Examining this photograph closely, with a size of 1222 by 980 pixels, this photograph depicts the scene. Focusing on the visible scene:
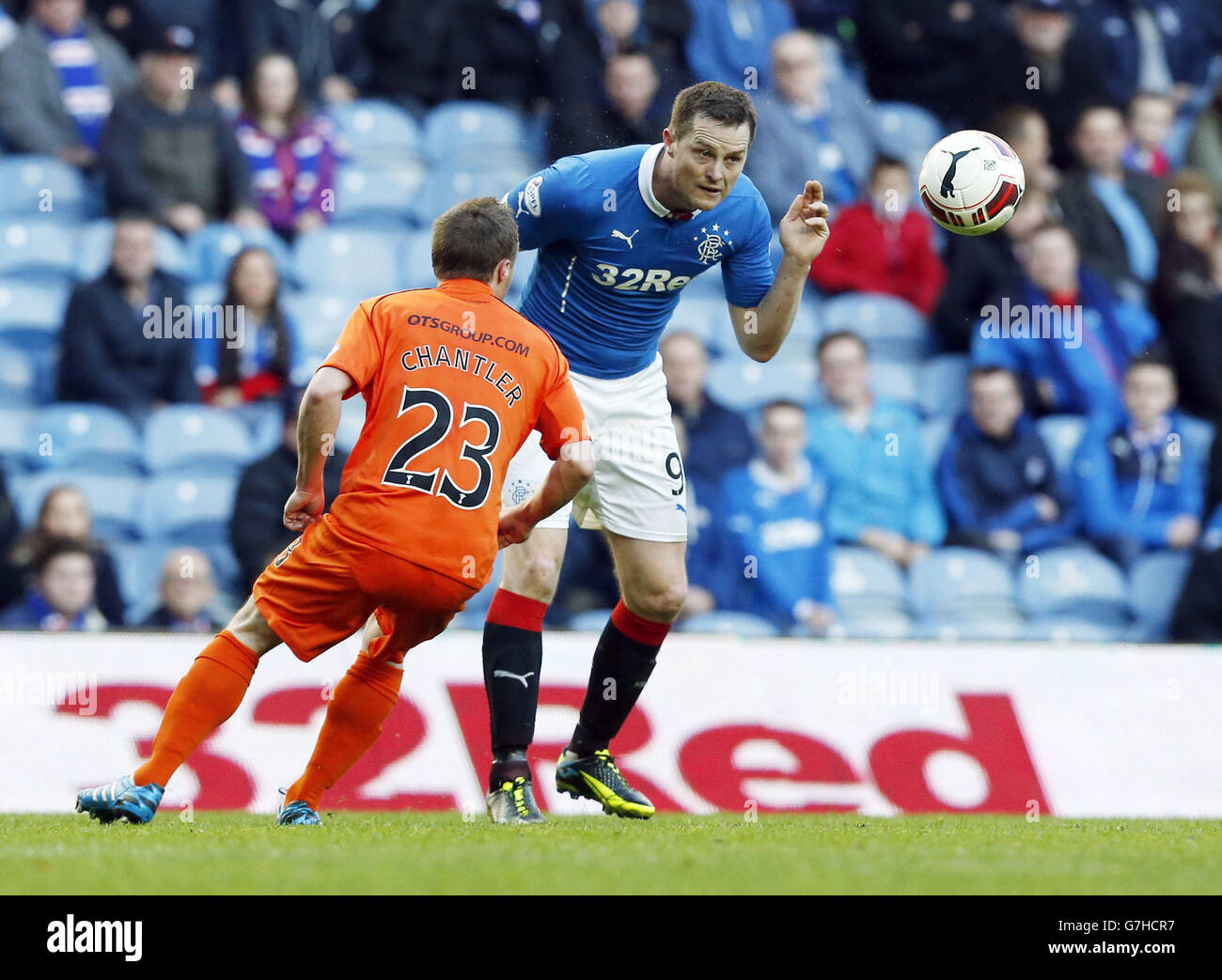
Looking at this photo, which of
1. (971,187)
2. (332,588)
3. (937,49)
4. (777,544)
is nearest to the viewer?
(332,588)

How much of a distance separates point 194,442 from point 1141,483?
5.53m

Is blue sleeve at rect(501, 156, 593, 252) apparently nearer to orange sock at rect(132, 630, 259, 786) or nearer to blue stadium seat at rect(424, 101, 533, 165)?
orange sock at rect(132, 630, 259, 786)

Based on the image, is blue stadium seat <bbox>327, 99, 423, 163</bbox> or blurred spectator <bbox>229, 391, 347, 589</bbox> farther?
blue stadium seat <bbox>327, 99, 423, 163</bbox>

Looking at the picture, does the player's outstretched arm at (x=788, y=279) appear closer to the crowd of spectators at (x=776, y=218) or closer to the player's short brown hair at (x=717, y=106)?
the player's short brown hair at (x=717, y=106)

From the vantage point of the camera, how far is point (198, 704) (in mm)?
4742

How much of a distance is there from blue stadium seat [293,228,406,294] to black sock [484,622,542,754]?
4663 millimetres

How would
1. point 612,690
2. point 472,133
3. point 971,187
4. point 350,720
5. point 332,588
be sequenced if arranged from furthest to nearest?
1. point 472,133
2. point 971,187
3. point 612,690
4. point 350,720
5. point 332,588

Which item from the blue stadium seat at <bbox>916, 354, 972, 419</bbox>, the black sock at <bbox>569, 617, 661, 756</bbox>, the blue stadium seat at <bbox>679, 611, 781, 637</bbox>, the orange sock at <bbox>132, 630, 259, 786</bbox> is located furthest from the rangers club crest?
the blue stadium seat at <bbox>916, 354, 972, 419</bbox>

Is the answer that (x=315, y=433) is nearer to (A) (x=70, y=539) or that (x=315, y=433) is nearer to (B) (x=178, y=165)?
(A) (x=70, y=539)

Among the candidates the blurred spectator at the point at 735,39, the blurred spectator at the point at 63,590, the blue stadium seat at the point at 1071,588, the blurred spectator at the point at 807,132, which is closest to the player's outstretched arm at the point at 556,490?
the blurred spectator at the point at 63,590

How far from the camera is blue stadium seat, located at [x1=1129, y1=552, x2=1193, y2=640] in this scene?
926cm

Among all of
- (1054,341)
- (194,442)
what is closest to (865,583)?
(1054,341)
